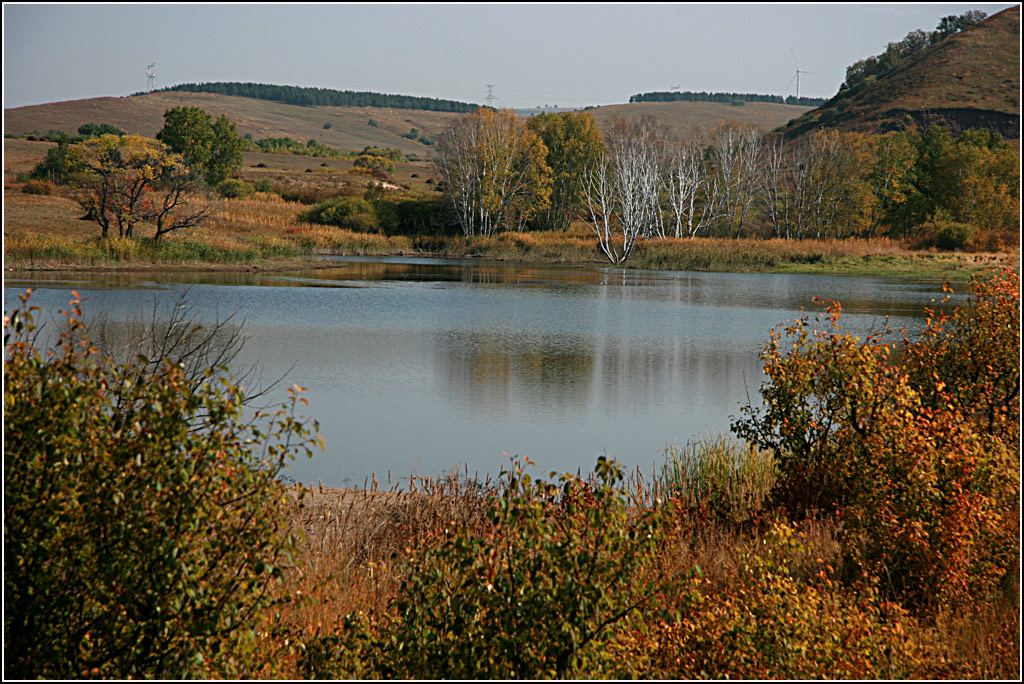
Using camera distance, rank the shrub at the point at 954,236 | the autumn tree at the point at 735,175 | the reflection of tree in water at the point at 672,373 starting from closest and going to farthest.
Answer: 1. the reflection of tree in water at the point at 672,373
2. the shrub at the point at 954,236
3. the autumn tree at the point at 735,175

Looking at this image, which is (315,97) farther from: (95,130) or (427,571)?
(427,571)

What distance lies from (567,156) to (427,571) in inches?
2128

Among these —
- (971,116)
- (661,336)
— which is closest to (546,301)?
(661,336)

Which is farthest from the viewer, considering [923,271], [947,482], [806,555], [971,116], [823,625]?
→ [971,116]

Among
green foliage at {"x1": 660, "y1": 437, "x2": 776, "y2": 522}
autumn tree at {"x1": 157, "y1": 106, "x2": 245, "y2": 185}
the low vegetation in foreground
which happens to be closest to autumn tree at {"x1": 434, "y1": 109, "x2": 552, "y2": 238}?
autumn tree at {"x1": 157, "y1": 106, "x2": 245, "y2": 185}

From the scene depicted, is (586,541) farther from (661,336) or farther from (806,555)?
(661,336)

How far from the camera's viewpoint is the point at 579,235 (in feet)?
169

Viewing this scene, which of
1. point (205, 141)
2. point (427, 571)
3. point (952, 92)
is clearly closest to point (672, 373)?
point (427, 571)

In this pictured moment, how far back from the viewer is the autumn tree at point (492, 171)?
171ft

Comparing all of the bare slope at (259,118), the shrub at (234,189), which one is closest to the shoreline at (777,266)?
the shrub at (234,189)

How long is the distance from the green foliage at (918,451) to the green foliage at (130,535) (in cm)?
298

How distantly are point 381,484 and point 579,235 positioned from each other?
148ft

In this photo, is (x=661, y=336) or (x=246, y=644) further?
(x=661, y=336)

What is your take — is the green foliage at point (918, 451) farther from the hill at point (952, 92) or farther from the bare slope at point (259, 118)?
the bare slope at point (259, 118)
